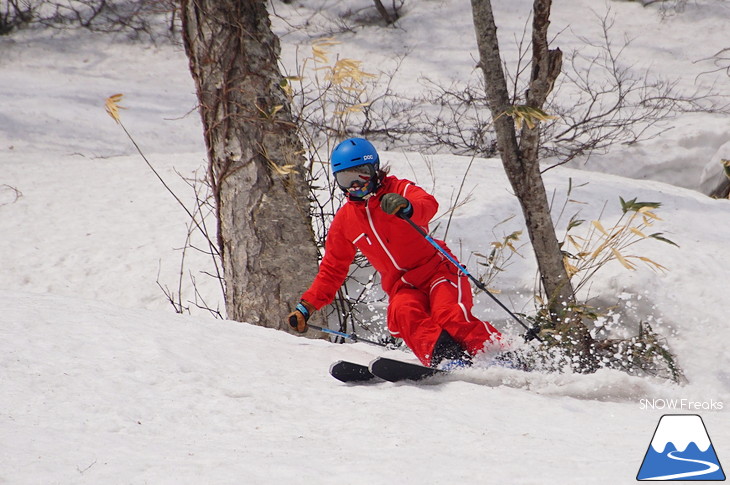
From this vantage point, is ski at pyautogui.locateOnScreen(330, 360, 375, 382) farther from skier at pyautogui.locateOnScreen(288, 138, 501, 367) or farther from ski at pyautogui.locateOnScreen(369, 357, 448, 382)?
skier at pyautogui.locateOnScreen(288, 138, 501, 367)

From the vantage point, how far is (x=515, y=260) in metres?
4.84

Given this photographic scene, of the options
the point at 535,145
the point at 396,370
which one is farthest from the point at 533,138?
the point at 396,370

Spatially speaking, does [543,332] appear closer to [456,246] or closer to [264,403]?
[456,246]

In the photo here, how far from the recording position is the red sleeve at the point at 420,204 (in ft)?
10.9

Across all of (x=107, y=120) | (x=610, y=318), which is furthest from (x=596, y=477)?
(x=107, y=120)

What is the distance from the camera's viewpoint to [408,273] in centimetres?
354

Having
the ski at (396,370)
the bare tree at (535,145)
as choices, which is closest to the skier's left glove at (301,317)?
the ski at (396,370)

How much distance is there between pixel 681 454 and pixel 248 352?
1860mm

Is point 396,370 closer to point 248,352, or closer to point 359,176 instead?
point 248,352

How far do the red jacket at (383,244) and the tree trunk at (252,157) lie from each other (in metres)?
0.59

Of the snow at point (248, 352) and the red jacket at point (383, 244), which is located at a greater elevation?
the red jacket at point (383, 244)

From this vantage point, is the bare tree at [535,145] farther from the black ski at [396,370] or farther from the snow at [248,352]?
the black ski at [396,370]

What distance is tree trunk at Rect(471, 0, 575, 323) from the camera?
3.49 meters

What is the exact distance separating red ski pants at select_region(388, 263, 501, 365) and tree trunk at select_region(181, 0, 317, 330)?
0.97 meters
